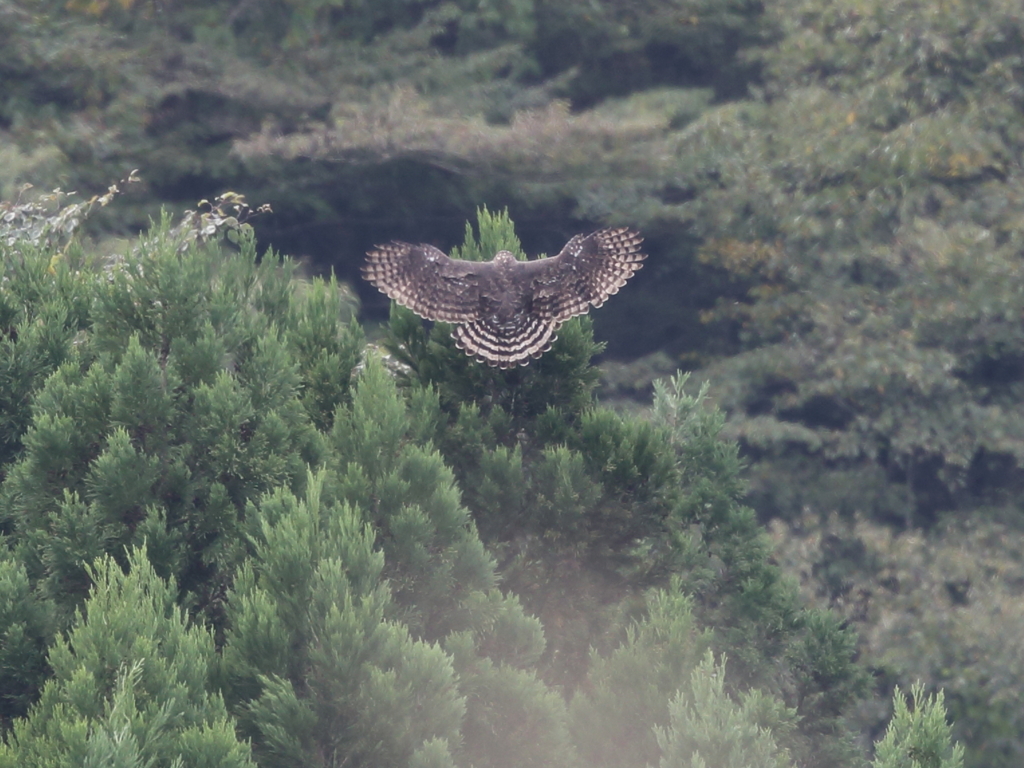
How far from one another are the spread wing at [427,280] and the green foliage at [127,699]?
318 centimetres

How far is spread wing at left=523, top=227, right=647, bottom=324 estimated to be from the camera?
291 inches

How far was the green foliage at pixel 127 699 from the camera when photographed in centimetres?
389

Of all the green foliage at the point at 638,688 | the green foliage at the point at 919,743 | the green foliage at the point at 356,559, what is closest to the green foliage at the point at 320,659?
the green foliage at the point at 356,559

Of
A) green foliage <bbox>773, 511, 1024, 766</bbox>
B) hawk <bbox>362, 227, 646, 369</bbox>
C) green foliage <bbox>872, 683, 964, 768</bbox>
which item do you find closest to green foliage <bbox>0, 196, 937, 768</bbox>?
hawk <bbox>362, 227, 646, 369</bbox>

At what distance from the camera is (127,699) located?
3.98m

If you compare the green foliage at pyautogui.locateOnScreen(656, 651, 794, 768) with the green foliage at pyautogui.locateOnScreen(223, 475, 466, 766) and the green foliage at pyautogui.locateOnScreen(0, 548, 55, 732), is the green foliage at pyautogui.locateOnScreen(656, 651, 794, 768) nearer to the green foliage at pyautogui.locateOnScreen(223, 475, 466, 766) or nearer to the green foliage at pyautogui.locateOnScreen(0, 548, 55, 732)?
the green foliage at pyautogui.locateOnScreen(223, 475, 466, 766)

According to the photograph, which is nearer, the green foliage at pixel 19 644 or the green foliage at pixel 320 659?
the green foliage at pixel 19 644

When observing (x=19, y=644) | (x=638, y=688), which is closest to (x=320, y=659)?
(x=19, y=644)

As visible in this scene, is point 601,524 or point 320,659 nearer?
point 320,659

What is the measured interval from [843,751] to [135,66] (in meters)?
10.1

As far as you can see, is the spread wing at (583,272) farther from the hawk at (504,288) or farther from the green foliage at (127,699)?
the green foliage at (127,699)

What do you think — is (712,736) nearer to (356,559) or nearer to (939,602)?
(356,559)

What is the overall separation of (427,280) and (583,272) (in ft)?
3.07

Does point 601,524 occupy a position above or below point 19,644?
below
